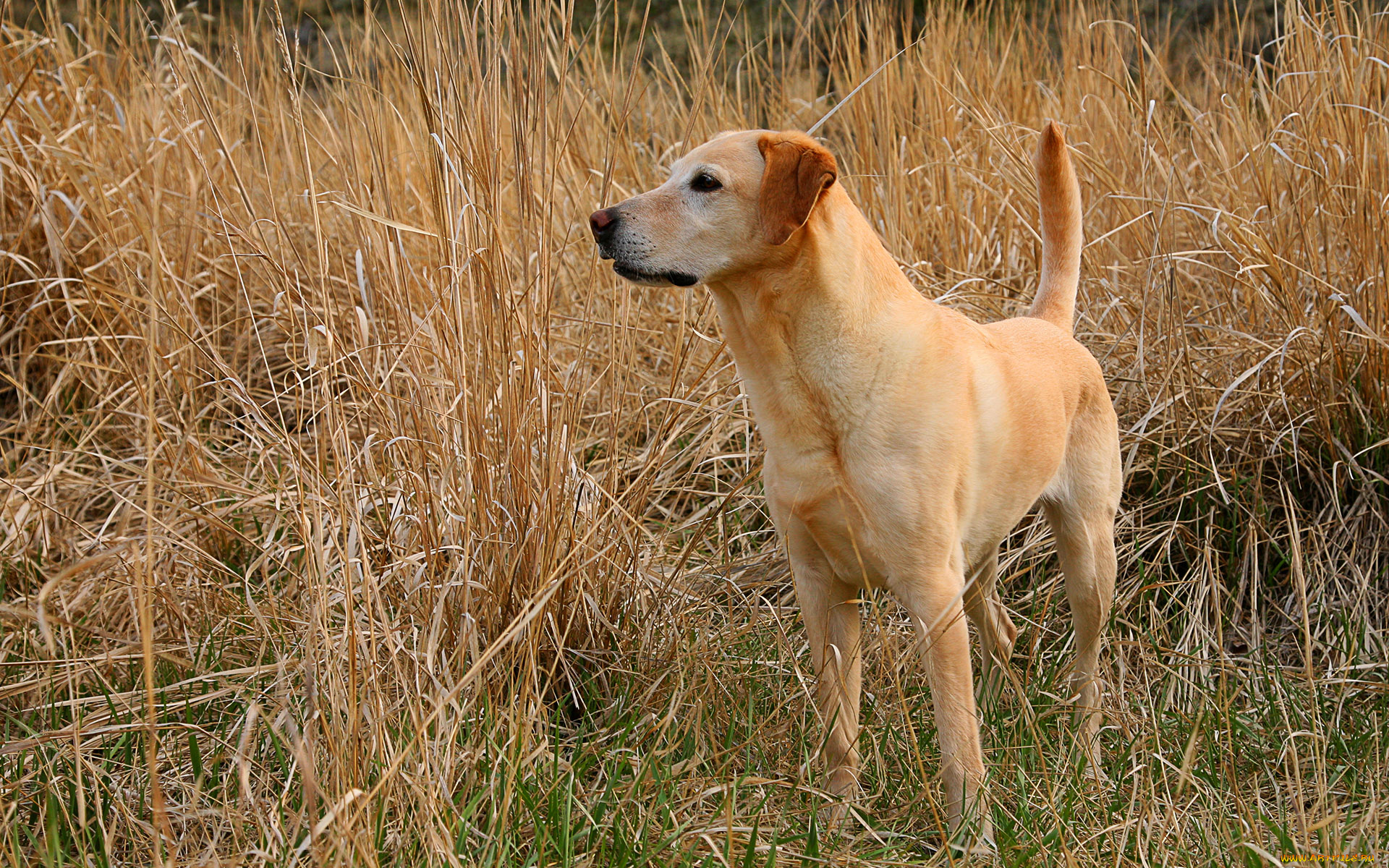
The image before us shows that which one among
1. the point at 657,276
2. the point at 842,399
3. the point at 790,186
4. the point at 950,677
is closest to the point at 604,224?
the point at 657,276

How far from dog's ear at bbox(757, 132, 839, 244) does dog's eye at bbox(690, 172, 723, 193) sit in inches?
3.7

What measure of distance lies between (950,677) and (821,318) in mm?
732

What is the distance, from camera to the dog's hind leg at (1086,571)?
2.66m

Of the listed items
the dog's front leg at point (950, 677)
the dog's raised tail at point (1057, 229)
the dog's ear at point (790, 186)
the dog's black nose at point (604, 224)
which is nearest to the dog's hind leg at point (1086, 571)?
the dog's raised tail at point (1057, 229)

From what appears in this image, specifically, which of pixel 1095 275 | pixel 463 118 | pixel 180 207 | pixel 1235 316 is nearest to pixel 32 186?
pixel 180 207

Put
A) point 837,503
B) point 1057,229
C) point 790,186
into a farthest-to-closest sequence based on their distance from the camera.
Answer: point 1057,229, point 837,503, point 790,186

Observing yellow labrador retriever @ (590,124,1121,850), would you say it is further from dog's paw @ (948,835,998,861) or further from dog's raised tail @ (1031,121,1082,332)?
dog's raised tail @ (1031,121,1082,332)

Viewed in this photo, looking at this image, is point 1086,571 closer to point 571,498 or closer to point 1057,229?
point 1057,229

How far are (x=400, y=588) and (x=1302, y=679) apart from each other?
2146 mm

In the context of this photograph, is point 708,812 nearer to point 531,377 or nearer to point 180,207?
point 531,377

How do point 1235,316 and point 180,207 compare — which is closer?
point 1235,316

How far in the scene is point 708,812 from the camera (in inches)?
84.2

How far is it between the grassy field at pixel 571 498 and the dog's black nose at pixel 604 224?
0.29 metres

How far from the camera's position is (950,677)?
84.9 inches
